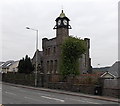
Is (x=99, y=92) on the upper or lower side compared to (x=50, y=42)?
lower

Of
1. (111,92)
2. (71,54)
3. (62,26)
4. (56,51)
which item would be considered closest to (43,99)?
(111,92)

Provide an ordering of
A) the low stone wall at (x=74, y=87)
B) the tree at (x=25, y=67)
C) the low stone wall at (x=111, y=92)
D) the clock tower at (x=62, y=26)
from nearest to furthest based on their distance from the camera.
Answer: the low stone wall at (x=111, y=92) < the low stone wall at (x=74, y=87) < the tree at (x=25, y=67) < the clock tower at (x=62, y=26)

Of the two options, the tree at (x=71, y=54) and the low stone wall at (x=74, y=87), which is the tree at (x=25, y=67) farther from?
the low stone wall at (x=74, y=87)

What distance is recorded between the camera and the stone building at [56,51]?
219 feet

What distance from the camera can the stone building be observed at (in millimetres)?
66812

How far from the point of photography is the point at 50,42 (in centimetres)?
7219

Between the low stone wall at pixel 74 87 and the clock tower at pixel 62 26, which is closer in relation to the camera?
the low stone wall at pixel 74 87

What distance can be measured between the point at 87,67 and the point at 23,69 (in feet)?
59.9

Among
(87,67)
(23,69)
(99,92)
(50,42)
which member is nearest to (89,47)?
(87,67)

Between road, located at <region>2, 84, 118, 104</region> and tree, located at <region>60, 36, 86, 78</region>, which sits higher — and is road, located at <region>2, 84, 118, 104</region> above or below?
below

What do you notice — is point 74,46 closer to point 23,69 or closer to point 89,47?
point 23,69

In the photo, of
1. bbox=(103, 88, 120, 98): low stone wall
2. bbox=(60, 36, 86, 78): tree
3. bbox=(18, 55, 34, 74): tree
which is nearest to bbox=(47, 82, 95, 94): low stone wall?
bbox=(103, 88, 120, 98): low stone wall

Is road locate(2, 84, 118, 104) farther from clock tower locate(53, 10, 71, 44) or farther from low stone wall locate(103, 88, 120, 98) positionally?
clock tower locate(53, 10, 71, 44)

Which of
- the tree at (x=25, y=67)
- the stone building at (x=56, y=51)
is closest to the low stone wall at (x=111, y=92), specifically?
the tree at (x=25, y=67)
